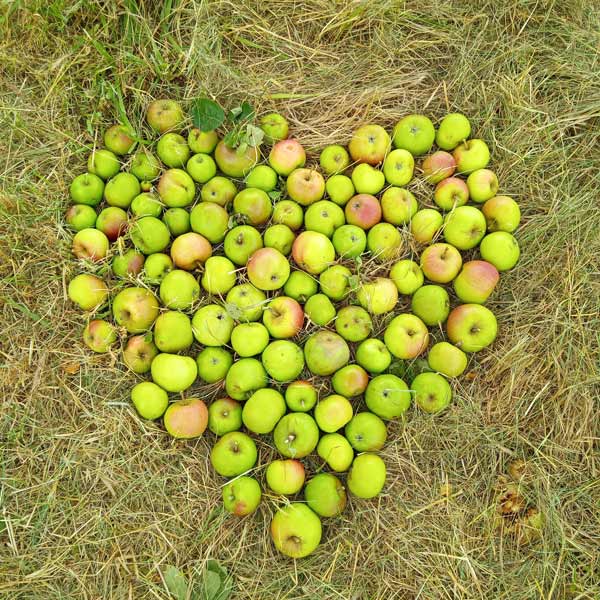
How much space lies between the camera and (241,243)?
3199mm

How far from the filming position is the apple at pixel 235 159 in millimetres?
3387

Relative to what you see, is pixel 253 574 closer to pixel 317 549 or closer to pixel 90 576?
pixel 317 549

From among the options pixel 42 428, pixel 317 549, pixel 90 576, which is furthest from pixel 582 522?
pixel 42 428

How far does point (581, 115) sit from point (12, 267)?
Answer: 3744 mm

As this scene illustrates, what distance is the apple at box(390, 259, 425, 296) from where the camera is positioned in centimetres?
326

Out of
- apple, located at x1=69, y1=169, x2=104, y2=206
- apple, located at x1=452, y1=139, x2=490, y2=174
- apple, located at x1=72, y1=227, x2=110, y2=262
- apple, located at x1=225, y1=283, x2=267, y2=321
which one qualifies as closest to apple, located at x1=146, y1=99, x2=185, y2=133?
apple, located at x1=69, y1=169, x2=104, y2=206

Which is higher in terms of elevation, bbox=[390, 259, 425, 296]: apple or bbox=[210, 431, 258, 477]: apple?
bbox=[390, 259, 425, 296]: apple

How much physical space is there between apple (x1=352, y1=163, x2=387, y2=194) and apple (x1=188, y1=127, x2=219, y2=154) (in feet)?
3.05

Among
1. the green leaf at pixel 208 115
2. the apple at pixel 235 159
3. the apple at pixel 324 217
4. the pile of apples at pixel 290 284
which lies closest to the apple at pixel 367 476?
the pile of apples at pixel 290 284

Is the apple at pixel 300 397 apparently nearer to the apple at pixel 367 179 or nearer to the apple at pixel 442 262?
the apple at pixel 442 262

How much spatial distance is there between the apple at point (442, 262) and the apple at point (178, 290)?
1415 mm

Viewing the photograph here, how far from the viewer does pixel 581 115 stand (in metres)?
3.51

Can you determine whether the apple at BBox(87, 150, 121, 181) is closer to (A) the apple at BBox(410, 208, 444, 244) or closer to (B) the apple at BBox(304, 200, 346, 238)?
(B) the apple at BBox(304, 200, 346, 238)

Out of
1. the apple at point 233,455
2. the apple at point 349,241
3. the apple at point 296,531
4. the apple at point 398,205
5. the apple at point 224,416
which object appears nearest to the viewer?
the apple at point 296,531
